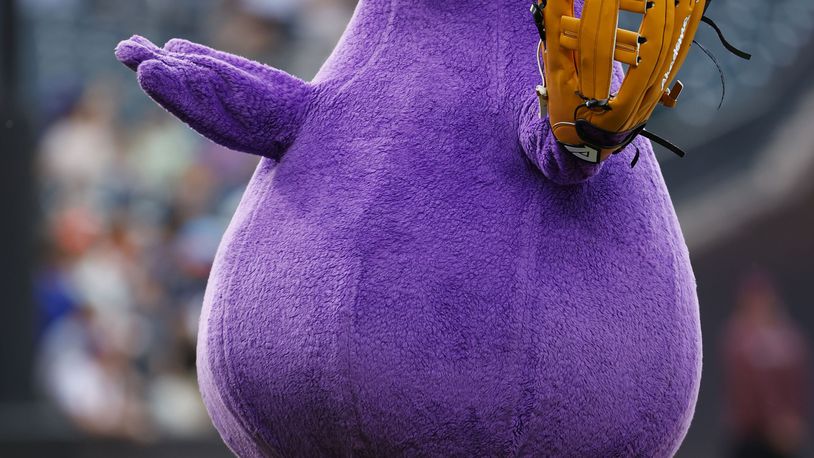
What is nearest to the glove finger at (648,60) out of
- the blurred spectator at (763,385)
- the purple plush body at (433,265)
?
the purple plush body at (433,265)

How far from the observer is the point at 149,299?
5500 millimetres

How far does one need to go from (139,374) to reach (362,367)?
4058 mm

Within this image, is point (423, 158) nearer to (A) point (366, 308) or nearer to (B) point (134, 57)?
(A) point (366, 308)

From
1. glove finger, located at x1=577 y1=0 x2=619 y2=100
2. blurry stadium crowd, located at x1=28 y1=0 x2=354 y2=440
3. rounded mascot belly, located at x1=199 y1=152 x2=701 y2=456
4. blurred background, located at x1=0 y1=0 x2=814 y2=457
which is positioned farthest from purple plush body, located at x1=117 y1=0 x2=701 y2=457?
blurry stadium crowd, located at x1=28 y1=0 x2=354 y2=440

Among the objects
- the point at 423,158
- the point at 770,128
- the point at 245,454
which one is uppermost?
the point at 423,158

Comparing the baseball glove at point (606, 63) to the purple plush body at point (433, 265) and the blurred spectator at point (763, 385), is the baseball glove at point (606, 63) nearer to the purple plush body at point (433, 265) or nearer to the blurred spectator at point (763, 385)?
the purple plush body at point (433, 265)

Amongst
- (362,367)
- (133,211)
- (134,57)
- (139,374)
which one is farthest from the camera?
(133,211)

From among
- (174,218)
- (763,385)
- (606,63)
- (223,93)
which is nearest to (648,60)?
(606,63)

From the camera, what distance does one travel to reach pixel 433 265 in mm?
1534

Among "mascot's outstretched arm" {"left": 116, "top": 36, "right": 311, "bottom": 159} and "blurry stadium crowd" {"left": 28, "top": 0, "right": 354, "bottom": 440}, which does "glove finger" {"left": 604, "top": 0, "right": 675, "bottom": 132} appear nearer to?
"mascot's outstretched arm" {"left": 116, "top": 36, "right": 311, "bottom": 159}

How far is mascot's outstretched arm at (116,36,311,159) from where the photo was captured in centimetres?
160

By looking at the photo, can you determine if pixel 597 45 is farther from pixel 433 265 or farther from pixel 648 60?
pixel 433 265

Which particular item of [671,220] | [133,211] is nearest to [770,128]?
[133,211]

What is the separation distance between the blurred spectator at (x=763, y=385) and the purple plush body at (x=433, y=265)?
11.9ft
